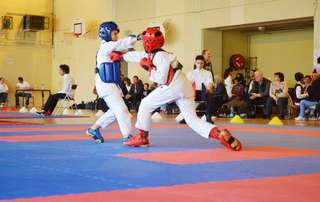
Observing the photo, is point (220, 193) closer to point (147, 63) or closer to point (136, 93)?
point (147, 63)

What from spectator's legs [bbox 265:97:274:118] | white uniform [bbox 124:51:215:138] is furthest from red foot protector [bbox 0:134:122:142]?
spectator's legs [bbox 265:97:274:118]

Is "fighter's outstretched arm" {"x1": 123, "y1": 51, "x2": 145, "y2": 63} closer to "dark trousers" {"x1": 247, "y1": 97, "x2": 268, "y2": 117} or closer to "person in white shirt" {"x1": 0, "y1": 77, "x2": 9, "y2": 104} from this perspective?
"dark trousers" {"x1": 247, "y1": 97, "x2": 268, "y2": 117}

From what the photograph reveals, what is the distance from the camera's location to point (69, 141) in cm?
742

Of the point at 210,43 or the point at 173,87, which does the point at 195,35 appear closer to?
the point at 210,43

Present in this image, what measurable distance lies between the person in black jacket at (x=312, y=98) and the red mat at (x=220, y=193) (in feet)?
36.4

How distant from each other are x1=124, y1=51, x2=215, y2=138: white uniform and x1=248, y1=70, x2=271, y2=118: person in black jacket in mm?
9761

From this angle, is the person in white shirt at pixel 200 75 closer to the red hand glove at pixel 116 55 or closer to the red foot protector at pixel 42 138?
the red foot protector at pixel 42 138

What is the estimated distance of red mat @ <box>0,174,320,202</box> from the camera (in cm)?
325

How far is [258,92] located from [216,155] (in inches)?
427

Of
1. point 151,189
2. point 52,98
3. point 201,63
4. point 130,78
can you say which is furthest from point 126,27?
point 151,189

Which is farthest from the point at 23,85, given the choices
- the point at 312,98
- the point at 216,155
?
the point at 216,155

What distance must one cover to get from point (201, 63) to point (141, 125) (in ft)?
15.2

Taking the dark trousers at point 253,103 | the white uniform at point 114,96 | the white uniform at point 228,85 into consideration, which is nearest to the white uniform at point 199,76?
the white uniform at point 114,96

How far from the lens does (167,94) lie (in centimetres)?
644
